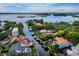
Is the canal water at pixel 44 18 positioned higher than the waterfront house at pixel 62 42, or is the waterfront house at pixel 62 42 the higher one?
the canal water at pixel 44 18

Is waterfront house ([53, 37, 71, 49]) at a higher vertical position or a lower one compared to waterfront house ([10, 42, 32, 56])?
higher

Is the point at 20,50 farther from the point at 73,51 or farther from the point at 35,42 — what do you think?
the point at 73,51

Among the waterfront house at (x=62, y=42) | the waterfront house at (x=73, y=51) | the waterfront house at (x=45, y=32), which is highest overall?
the waterfront house at (x=45, y=32)

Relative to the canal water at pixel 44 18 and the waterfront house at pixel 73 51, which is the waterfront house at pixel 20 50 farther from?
the waterfront house at pixel 73 51

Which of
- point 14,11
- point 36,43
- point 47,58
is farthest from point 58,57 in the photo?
point 14,11

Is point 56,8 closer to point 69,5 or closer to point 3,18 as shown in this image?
point 69,5

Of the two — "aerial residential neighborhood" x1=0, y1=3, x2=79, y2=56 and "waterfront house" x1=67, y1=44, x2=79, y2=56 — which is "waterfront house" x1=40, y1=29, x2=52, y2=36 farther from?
"waterfront house" x1=67, y1=44, x2=79, y2=56

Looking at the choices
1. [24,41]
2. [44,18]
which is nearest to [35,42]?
[24,41]

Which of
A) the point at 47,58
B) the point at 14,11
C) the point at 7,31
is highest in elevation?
the point at 14,11

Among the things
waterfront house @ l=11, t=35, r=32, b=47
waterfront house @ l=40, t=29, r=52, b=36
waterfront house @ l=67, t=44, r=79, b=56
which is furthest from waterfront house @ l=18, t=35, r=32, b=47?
waterfront house @ l=67, t=44, r=79, b=56

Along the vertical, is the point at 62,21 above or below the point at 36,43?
above

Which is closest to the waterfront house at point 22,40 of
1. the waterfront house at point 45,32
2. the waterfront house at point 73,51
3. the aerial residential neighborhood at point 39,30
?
the aerial residential neighborhood at point 39,30
